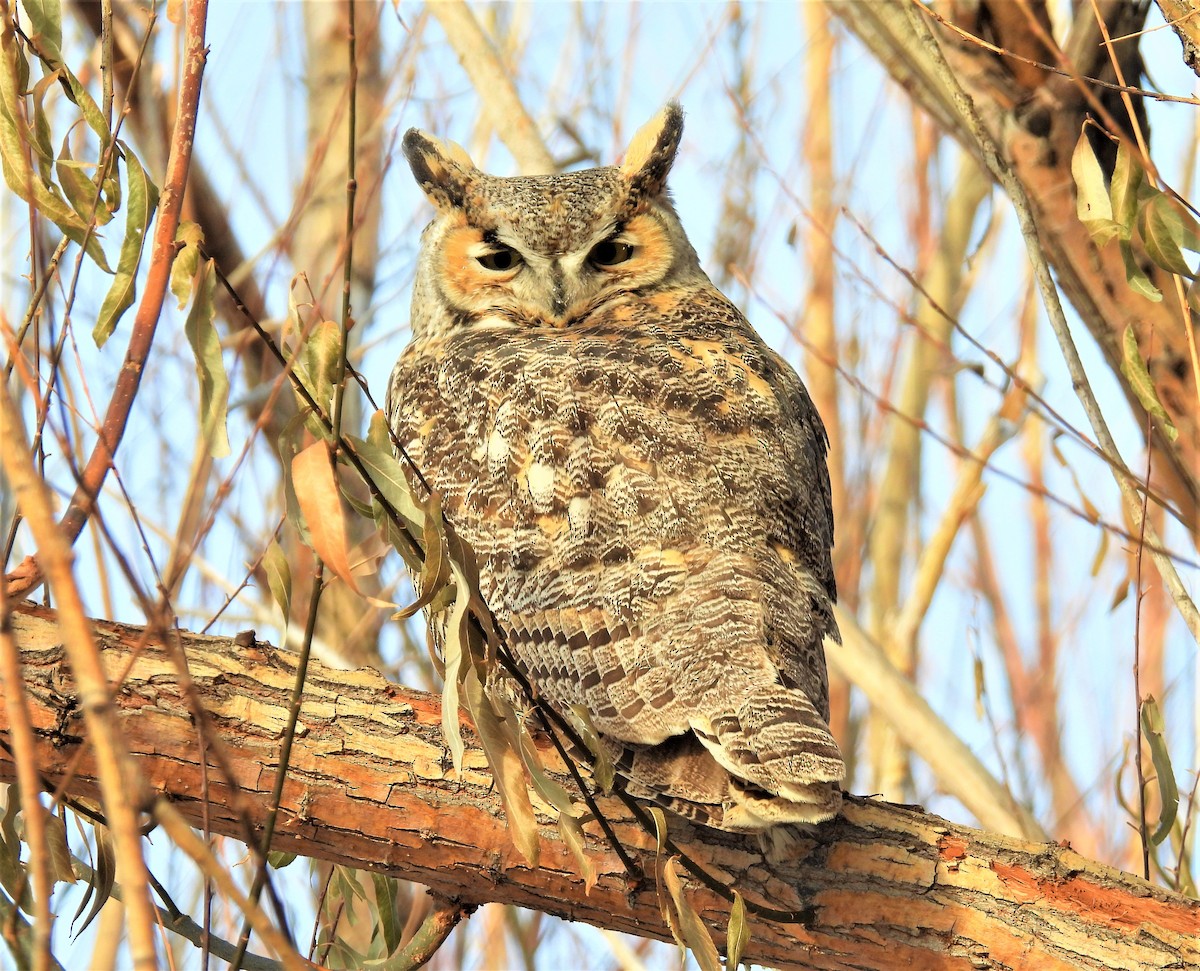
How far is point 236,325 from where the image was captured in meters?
4.36

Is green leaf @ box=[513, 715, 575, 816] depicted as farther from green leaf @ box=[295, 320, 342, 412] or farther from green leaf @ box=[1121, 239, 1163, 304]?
green leaf @ box=[1121, 239, 1163, 304]

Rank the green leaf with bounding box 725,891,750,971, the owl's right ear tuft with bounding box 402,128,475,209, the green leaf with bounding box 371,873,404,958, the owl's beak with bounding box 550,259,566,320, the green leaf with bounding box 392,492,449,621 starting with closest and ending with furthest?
the green leaf with bounding box 392,492,449,621 → the green leaf with bounding box 725,891,750,971 → the green leaf with bounding box 371,873,404,958 → the owl's beak with bounding box 550,259,566,320 → the owl's right ear tuft with bounding box 402,128,475,209

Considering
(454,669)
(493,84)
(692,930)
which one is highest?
(493,84)

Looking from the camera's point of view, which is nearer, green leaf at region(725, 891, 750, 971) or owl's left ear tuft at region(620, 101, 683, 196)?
green leaf at region(725, 891, 750, 971)

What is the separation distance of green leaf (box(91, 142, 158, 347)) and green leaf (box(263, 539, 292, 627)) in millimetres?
333

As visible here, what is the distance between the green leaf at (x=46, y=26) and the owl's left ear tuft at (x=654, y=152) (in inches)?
69.8

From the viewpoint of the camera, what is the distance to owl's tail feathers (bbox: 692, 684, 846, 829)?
1893 millimetres

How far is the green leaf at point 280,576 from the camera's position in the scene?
65.8 inches

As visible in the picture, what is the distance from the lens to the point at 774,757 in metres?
1.92

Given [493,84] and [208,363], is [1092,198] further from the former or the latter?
[493,84]

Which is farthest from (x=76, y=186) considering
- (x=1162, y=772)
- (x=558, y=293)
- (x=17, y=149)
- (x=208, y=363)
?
(x=1162, y=772)

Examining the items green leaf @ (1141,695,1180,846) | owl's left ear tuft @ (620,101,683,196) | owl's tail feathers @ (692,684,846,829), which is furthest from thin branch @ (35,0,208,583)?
owl's left ear tuft @ (620,101,683,196)

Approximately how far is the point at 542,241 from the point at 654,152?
50cm

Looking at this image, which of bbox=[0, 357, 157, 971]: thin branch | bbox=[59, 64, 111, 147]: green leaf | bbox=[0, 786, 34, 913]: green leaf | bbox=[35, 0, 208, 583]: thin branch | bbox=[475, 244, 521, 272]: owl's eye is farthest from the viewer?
bbox=[475, 244, 521, 272]: owl's eye
